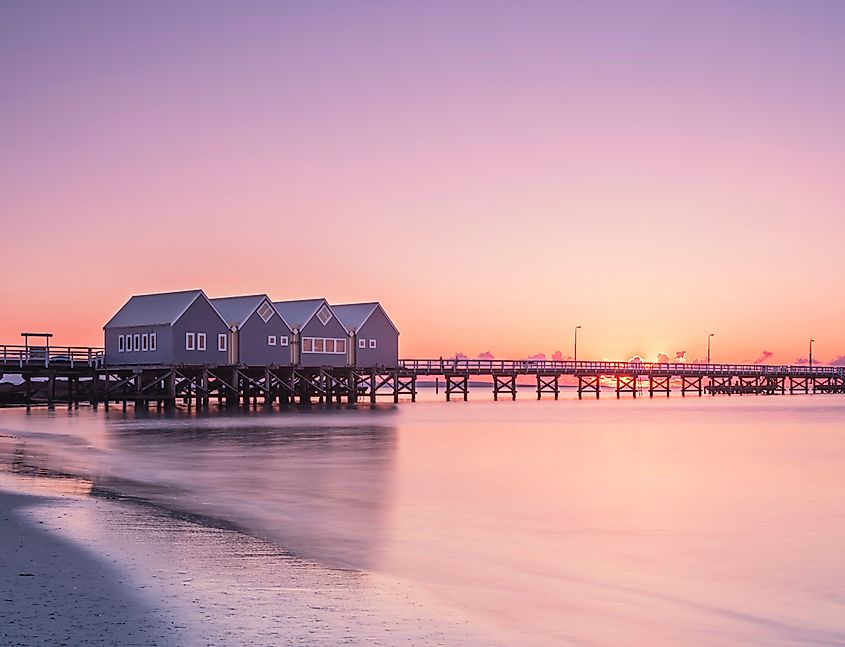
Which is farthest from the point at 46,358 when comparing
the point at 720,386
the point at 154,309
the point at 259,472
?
the point at 720,386

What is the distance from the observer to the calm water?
12180mm

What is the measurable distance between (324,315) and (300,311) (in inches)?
75.4

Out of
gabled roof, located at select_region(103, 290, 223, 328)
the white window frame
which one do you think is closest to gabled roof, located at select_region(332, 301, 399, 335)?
the white window frame

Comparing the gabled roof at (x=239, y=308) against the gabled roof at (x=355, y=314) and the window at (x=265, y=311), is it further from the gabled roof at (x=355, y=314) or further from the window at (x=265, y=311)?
the gabled roof at (x=355, y=314)

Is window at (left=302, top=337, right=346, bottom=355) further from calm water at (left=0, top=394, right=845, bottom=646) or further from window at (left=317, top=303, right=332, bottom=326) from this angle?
calm water at (left=0, top=394, right=845, bottom=646)

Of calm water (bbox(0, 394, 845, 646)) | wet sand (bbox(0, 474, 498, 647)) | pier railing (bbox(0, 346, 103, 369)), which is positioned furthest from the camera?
pier railing (bbox(0, 346, 103, 369))

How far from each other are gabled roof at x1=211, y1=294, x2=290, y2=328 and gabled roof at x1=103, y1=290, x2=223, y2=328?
4.09 meters

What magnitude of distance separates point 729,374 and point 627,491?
105540 millimetres

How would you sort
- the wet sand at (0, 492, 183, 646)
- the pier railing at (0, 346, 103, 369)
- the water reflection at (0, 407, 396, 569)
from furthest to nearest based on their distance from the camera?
the pier railing at (0, 346, 103, 369)
the water reflection at (0, 407, 396, 569)
the wet sand at (0, 492, 183, 646)

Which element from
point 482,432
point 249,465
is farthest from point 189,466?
point 482,432

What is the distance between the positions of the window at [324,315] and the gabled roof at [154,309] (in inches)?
485

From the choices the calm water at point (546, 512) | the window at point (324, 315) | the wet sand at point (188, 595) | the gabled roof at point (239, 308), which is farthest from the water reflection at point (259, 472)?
the window at point (324, 315)

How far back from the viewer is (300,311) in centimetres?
8219

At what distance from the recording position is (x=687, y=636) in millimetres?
10883
